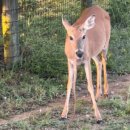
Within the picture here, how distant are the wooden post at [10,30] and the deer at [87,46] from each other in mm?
1397

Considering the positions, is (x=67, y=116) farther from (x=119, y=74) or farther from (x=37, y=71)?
(x=119, y=74)

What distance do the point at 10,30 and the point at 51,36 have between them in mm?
1628

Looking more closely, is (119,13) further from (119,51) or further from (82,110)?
(82,110)

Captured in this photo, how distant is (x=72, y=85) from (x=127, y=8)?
5938 millimetres

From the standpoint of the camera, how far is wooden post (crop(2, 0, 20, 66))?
8.32 metres

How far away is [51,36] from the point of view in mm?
9844

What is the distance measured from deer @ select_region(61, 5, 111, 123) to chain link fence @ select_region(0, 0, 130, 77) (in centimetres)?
101

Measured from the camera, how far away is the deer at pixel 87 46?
21.2 feet

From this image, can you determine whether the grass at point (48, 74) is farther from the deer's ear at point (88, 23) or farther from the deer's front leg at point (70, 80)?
the deer's ear at point (88, 23)

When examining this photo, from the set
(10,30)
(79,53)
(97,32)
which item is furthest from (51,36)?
(79,53)

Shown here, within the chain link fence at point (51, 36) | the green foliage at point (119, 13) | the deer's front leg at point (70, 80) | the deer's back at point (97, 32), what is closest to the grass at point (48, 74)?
the chain link fence at point (51, 36)

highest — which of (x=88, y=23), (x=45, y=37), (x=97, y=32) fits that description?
(x=88, y=23)

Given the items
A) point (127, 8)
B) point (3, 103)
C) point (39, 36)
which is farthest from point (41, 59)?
point (127, 8)

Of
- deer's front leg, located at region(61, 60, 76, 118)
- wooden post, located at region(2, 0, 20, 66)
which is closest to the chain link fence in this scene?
wooden post, located at region(2, 0, 20, 66)
